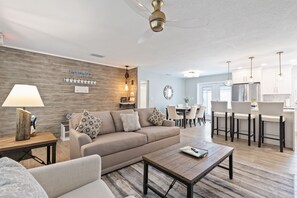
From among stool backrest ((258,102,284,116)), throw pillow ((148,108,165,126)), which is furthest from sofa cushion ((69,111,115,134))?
stool backrest ((258,102,284,116))

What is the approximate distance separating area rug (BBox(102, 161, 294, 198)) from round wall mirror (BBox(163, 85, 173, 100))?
5159mm

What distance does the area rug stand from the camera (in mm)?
1776

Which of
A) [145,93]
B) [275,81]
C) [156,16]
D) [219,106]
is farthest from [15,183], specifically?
[275,81]

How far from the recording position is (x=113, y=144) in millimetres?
2264

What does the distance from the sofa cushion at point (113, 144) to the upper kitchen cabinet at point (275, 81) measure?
5.36m

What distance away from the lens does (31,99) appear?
6.40 feet

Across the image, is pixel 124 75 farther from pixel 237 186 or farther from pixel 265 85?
pixel 265 85

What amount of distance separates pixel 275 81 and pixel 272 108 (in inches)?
107

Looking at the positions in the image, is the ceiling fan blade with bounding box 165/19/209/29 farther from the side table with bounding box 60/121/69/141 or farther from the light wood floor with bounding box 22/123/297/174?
the side table with bounding box 60/121/69/141

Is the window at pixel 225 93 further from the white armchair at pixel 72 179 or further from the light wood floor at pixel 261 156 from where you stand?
the white armchair at pixel 72 179

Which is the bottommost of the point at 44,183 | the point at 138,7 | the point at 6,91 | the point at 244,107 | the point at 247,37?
the point at 44,183

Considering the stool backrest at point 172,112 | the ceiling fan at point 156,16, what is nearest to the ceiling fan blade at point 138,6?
the ceiling fan at point 156,16

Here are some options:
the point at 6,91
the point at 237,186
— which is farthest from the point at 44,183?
the point at 6,91

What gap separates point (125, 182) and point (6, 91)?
12.7ft
